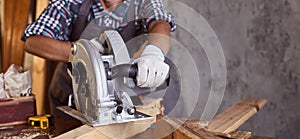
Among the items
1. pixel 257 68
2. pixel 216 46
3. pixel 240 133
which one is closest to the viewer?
pixel 240 133

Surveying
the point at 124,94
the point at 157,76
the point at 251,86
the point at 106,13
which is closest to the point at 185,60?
the point at 251,86

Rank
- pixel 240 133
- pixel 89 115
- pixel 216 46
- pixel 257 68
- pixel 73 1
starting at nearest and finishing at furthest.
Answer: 1. pixel 89 115
2. pixel 240 133
3. pixel 73 1
4. pixel 257 68
5. pixel 216 46

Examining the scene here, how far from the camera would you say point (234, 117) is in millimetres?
2145

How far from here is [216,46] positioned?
11.6 feet

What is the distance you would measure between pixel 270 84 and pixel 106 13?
1304 millimetres

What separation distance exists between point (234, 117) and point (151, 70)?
1.64 feet

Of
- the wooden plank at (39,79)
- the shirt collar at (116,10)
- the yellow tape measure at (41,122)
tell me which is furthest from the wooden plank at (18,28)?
the yellow tape measure at (41,122)

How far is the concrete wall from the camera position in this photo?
3092 millimetres

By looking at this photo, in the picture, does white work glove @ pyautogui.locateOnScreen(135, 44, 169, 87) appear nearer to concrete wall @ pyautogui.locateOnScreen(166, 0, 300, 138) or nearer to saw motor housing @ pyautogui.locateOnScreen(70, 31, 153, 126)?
saw motor housing @ pyautogui.locateOnScreen(70, 31, 153, 126)

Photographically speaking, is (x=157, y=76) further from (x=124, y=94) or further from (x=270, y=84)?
(x=270, y=84)

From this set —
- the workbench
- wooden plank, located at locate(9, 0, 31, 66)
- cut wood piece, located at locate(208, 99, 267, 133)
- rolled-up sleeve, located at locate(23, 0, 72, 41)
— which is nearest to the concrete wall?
cut wood piece, located at locate(208, 99, 267, 133)

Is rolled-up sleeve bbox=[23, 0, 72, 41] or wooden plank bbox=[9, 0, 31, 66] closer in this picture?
rolled-up sleeve bbox=[23, 0, 72, 41]

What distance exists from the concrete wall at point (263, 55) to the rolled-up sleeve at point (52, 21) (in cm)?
130

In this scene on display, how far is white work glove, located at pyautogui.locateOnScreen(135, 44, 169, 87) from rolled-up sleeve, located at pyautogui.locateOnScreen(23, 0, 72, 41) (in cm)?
70
